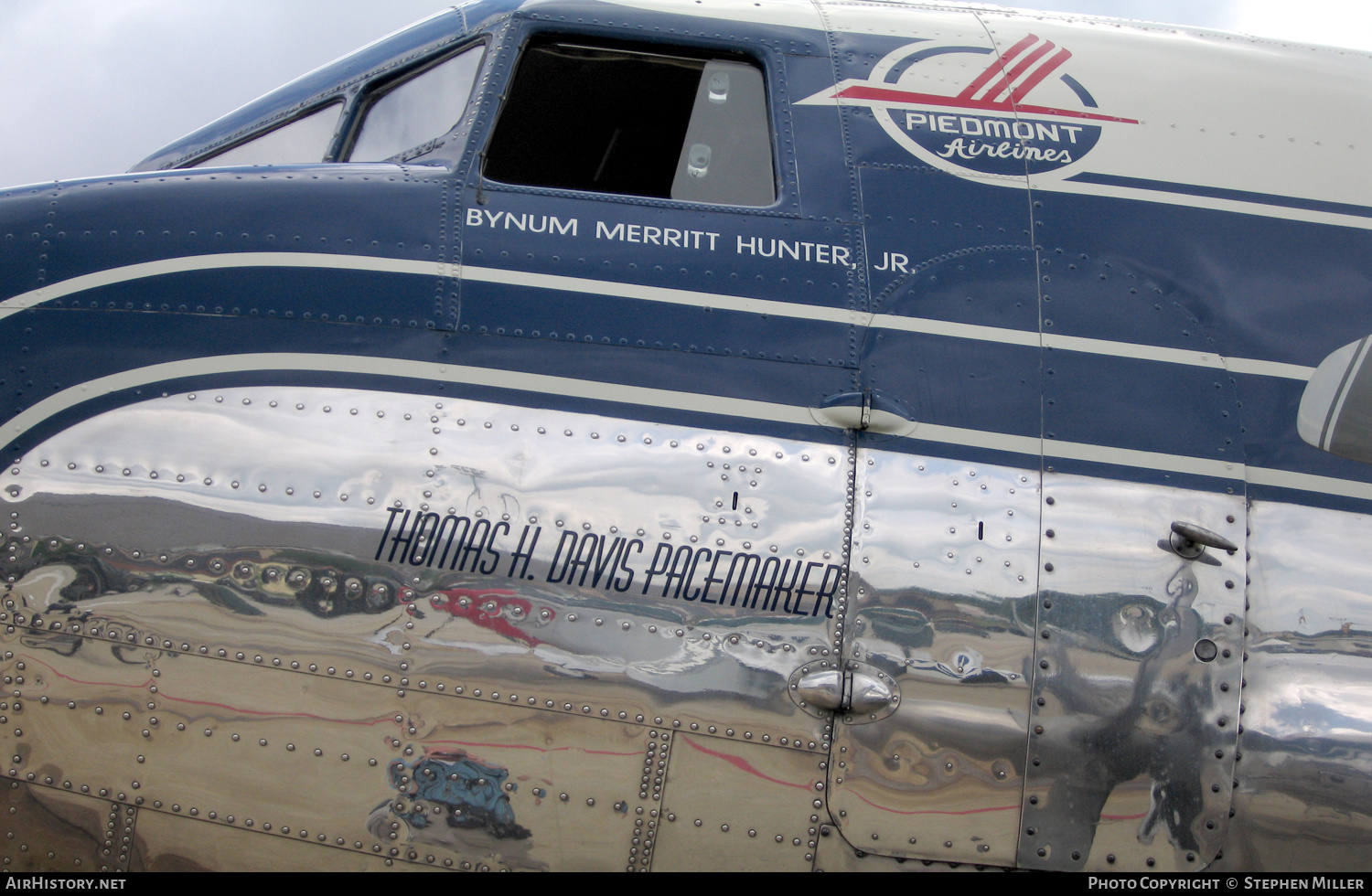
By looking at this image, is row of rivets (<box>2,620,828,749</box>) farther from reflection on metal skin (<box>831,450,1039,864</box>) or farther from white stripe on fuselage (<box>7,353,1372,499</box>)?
white stripe on fuselage (<box>7,353,1372,499</box>)

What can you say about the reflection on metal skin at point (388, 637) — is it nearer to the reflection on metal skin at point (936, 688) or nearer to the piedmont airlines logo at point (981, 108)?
the reflection on metal skin at point (936, 688)

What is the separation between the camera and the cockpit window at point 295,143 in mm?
4824

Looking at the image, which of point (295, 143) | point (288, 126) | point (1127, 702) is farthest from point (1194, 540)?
point (288, 126)

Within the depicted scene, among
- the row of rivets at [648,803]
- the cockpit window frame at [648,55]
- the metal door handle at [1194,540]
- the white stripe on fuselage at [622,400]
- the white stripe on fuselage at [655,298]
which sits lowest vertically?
the row of rivets at [648,803]

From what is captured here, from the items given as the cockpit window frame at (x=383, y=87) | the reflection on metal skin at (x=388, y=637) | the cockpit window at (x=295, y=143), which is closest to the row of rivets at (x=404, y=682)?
the reflection on metal skin at (x=388, y=637)

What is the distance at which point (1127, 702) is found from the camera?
11.9 ft

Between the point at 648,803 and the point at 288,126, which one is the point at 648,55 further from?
the point at 648,803

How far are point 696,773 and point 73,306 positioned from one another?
9.56ft

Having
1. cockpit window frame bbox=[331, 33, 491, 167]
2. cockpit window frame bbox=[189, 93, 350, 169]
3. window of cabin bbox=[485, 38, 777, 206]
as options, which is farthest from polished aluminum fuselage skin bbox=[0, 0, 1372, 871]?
cockpit window frame bbox=[189, 93, 350, 169]

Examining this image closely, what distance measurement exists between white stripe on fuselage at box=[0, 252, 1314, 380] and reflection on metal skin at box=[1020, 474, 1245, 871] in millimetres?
753

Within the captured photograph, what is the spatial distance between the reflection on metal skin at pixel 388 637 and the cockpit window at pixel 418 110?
1.53 metres

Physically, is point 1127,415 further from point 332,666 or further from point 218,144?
point 218,144

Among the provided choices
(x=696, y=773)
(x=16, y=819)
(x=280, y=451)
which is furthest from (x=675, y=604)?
(x=16, y=819)

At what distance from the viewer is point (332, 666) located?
3410mm
